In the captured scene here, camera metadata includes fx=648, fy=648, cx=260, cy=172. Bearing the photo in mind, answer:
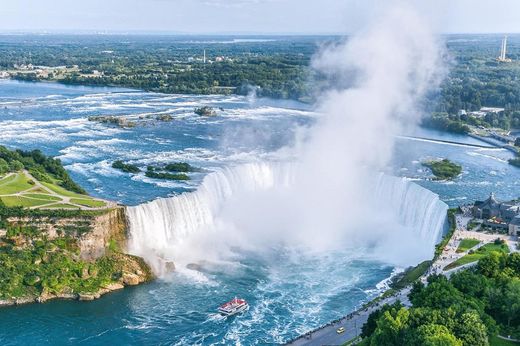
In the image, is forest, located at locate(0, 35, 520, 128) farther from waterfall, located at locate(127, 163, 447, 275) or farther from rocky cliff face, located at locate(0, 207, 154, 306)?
rocky cliff face, located at locate(0, 207, 154, 306)

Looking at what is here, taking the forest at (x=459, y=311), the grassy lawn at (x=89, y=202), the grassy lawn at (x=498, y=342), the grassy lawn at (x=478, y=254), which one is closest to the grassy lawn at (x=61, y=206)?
the grassy lawn at (x=89, y=202)

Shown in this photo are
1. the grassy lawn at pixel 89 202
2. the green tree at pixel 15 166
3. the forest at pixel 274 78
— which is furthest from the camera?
the forest at pixel 274 78

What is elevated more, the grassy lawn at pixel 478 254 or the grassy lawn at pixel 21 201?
the grassy lawn at pixel 21 201

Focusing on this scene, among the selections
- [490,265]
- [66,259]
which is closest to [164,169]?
[66,259]

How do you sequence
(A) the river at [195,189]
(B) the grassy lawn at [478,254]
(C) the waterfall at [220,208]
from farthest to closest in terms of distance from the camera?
(C) the waterfall at [220,208]
(B) the grassy lawn at [478,254]
(A) the river at [195,189]

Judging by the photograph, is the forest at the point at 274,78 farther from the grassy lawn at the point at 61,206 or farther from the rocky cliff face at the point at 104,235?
the grassy lawn at the point at 61,206

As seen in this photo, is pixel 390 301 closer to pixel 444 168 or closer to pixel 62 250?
pixel 62 250

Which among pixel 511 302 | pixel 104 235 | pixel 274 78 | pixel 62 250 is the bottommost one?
pixel 62 250
